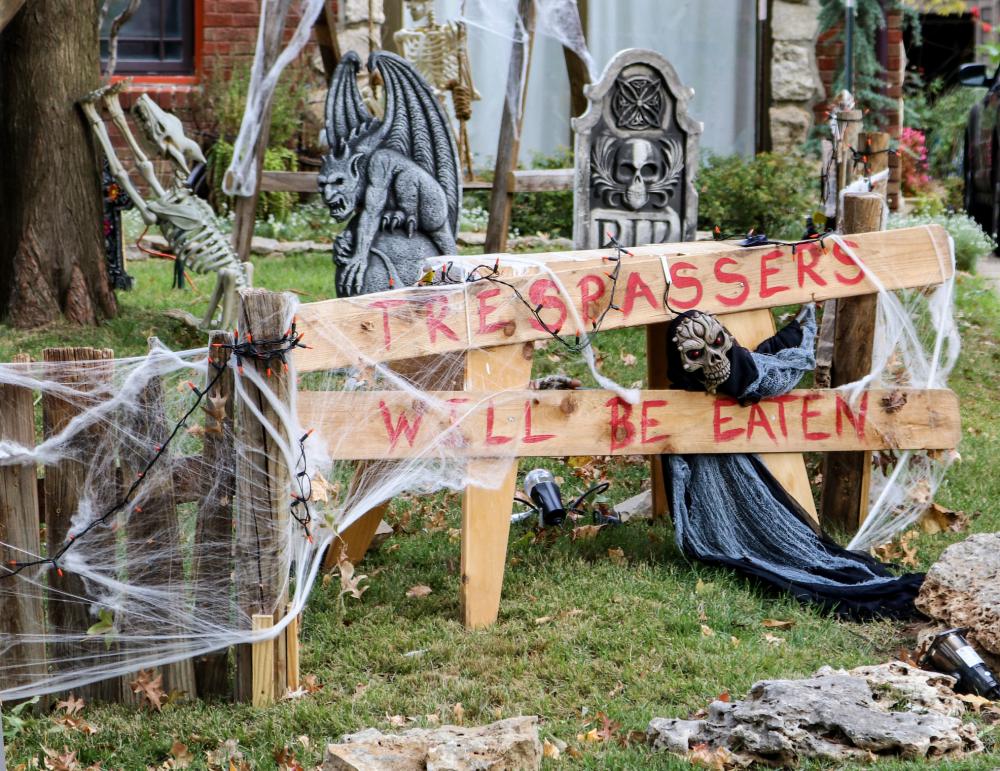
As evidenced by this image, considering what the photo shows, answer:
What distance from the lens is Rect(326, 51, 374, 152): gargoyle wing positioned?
7.12m

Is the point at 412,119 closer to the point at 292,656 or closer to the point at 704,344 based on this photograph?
the point at 704,344

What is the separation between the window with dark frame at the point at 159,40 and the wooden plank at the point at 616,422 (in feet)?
31.1

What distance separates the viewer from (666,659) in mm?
4414

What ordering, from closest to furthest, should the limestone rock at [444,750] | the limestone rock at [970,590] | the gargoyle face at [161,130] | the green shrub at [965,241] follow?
the limestone rock at [444,750] → the limestone rock at [970,590] → the gargoyle face at [161,130] → the green shrub at [965,241]

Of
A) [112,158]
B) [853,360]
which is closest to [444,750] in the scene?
[853,360]

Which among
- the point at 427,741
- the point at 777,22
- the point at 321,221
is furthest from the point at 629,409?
the point at 777,22

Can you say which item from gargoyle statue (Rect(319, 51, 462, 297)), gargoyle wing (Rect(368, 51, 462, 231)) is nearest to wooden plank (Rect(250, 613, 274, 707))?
gargoyle statue (Rect(319, 51, 462, 297))

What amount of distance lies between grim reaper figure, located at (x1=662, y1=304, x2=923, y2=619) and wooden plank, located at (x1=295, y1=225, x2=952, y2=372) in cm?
17

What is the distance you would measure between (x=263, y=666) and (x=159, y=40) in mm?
10363

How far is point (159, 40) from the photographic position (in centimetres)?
1310

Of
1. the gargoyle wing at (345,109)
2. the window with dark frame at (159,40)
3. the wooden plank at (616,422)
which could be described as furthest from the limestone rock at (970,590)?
the window with dark frame at (159,40)

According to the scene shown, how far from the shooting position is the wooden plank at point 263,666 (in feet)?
13.4

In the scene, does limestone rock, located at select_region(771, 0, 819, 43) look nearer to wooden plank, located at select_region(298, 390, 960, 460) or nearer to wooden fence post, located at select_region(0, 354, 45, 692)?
wooden plank, located at select_region(298, 390, 960, 460)

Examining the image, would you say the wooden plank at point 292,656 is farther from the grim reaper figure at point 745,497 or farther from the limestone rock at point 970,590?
the limestone rock at point 970,590
